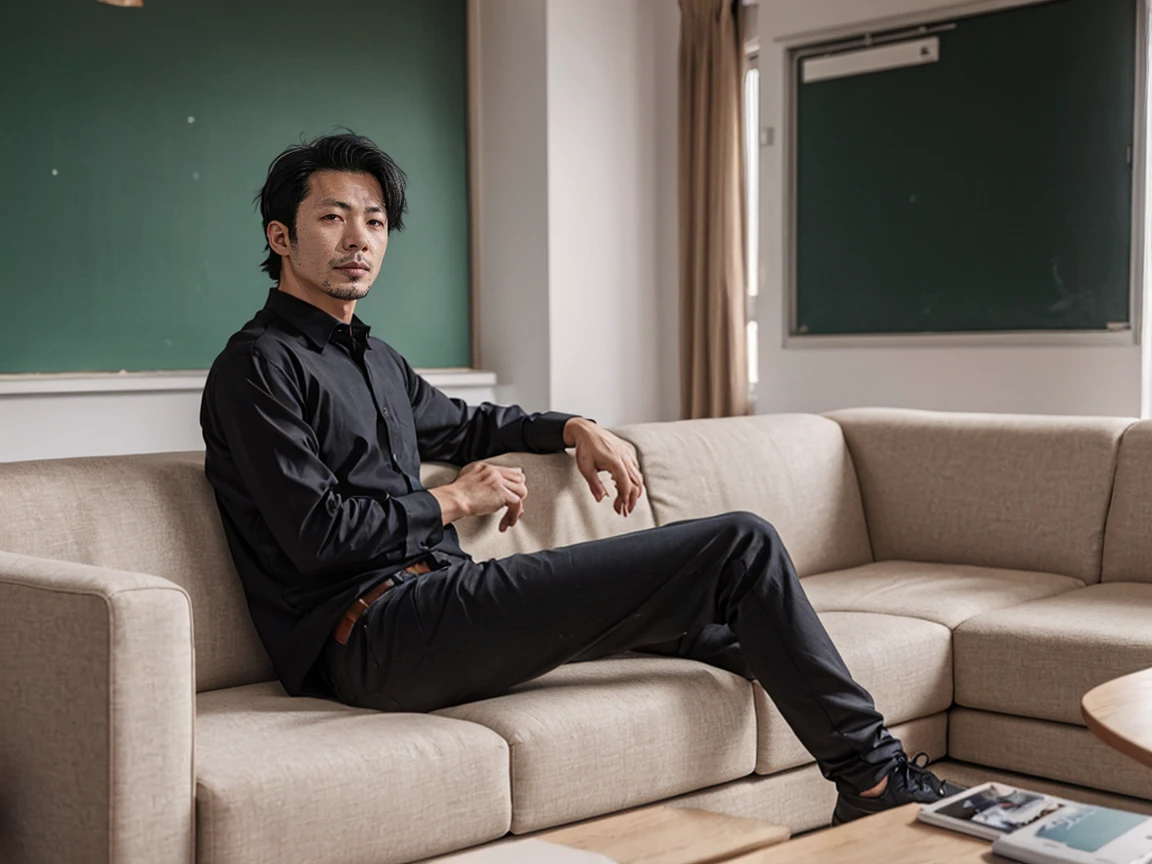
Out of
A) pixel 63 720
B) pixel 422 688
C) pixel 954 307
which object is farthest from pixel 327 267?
pixel 954 307

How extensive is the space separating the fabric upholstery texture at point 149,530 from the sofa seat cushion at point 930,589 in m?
1.21

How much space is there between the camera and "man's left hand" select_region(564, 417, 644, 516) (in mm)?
2564

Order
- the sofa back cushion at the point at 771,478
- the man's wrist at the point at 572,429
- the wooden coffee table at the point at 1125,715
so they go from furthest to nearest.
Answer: the sofa back cushion at the point at 771,478
the man's wrist at the point at 572,429
the wooden coffee table at the point at 1125,715

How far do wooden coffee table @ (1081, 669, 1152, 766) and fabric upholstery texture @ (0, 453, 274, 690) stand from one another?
130 centimetres

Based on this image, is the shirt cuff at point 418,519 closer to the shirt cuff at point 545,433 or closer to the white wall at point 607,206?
the shirt cuff at point 545,433

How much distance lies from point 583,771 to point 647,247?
3.51 m

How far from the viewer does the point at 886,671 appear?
2428mm

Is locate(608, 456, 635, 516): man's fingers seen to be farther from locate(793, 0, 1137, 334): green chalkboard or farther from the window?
the window

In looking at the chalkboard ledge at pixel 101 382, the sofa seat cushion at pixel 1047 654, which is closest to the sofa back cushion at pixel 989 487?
the sofa seat cushion at pixel 1047 654

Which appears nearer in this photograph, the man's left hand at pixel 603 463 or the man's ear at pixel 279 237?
the man's ear at pixel 279 237

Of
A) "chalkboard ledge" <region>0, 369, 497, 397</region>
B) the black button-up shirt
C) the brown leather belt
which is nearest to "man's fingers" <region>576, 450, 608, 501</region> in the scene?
the black button-up shirt

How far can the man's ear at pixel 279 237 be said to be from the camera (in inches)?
91.1

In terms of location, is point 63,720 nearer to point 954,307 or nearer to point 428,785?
point 428,785

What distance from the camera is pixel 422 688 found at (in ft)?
6.64
